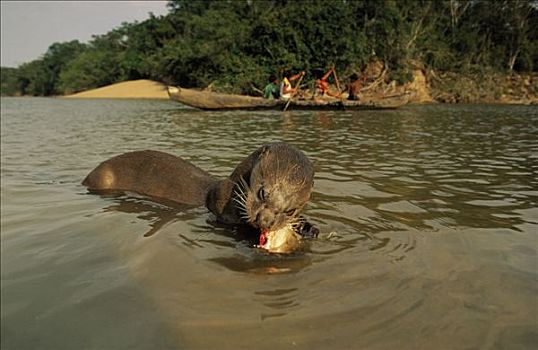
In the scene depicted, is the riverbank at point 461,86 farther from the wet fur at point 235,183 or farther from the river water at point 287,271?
the wet fur at point 235,183

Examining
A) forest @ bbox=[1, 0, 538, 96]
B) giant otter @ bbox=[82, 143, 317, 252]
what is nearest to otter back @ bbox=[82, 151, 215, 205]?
giant otter @ bbox=[82, 143, 317, 252]

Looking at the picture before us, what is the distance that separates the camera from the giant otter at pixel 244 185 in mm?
3109

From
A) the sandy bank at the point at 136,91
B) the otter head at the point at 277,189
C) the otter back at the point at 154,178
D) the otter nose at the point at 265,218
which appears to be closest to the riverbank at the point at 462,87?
the sandy bank at the point at 136,91

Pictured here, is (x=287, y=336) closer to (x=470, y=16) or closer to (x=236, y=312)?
(x=236, y=312)

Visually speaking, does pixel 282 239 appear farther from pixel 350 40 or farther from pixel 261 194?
pixel 350 40

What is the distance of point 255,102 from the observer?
808 inches

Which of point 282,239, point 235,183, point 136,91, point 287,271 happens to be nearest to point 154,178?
point 235,183

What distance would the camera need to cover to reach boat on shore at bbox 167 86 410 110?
20.0m

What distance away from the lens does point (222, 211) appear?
13.8 ft

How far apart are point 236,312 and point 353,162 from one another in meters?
5.40

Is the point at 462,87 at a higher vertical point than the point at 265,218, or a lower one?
higher

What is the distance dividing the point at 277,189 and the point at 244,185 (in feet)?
1.80

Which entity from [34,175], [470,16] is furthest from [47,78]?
[34,175]

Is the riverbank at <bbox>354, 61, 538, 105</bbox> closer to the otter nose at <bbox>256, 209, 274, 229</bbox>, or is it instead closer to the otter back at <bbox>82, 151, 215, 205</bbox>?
the otter back at <bbox>82, 151, 215, 205</bbox>
